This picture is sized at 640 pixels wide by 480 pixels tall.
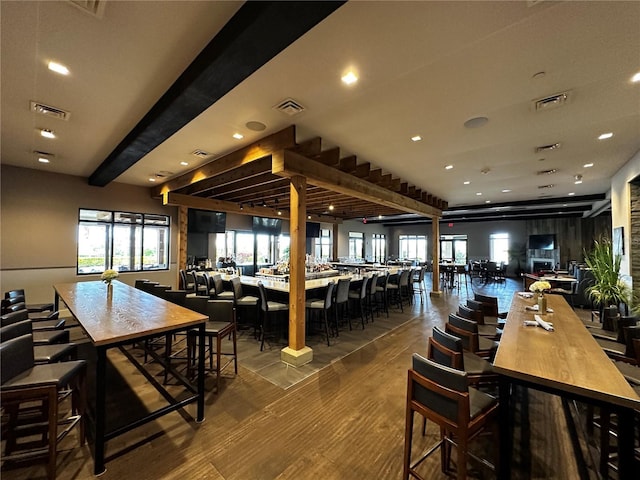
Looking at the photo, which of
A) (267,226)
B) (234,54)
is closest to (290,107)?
(234,54)

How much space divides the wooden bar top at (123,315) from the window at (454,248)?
15.9 meters

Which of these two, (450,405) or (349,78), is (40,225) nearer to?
(349,78)

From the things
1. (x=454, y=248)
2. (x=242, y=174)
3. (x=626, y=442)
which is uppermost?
(x=242, y=174)

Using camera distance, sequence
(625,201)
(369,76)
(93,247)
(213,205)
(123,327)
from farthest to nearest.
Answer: (213,205)
(93,247)
(625,201)
(369,76)
(123,327)

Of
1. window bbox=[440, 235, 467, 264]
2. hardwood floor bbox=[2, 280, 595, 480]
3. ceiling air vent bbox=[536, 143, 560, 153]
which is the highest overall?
ceiling air vent bbox=[536, 143, 560, 153]

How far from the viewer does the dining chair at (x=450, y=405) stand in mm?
1363

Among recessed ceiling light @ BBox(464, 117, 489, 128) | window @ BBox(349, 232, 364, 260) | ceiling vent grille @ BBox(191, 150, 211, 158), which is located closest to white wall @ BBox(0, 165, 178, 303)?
ceiling vent grille @ BBox(191, 150, 211, 158)

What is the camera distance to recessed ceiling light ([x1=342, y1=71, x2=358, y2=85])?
2.21 metres

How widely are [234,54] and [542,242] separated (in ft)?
54.6

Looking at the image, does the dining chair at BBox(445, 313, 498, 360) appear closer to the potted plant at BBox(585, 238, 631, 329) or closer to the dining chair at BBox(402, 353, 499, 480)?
the dining chair at BBox(402, 353, 499, 480)

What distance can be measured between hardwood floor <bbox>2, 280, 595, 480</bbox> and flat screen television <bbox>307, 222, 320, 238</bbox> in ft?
29.7

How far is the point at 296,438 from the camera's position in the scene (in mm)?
2107

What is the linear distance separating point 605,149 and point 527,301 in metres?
2.82

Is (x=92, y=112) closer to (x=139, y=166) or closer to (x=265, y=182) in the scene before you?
(x=139, y=166)
